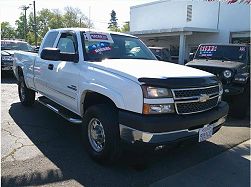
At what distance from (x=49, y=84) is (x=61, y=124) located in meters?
0.85

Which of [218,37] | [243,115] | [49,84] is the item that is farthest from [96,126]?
[218,37]

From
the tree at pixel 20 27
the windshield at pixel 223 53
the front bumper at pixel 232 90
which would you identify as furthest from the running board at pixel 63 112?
the tree at pixel 20 27

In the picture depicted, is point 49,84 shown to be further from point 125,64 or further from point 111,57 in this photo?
point 125,64

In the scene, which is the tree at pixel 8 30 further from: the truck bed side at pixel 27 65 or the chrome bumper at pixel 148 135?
the chrome bumper at pixel 148 135

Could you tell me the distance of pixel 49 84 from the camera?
574cm

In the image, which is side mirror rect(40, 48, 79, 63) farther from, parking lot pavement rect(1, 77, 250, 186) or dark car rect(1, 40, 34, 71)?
dark car rect(1, 40, 34, 71)

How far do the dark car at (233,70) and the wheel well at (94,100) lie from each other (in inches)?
154

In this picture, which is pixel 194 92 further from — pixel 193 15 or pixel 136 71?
pixel 193 15

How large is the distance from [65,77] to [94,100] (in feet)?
2.66

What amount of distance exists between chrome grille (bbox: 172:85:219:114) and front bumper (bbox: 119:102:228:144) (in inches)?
3.7

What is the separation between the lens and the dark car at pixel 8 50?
1317cm

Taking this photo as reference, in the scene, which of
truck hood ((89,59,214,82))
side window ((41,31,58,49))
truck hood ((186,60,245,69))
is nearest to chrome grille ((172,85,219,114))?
truck hood ((89,59,214,82))

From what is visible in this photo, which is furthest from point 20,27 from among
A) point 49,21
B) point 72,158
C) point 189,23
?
point 72,158

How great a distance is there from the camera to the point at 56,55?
4.68 metres
